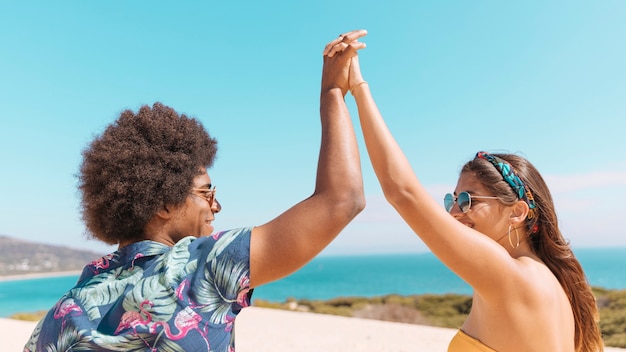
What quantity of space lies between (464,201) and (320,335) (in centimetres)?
1256

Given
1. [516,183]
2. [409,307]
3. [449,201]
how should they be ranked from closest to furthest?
[516,183] < [449,201] < [409,307]

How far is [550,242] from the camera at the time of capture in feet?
9.16

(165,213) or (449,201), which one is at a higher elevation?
(449,201)

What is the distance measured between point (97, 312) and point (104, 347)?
4.7 inches

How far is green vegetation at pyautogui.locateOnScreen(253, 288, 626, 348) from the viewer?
23.0 m

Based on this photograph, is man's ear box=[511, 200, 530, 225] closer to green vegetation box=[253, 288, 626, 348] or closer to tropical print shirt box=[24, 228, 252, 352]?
tropical print shirt box=[24, 228, 252, 352]

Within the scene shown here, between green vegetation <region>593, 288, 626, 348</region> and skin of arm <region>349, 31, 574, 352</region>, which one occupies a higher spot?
skin of arm <region>349, 31, 574, 352</region>

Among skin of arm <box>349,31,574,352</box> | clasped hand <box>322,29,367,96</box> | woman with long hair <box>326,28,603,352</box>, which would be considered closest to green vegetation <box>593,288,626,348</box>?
woman with long hair <box>326,28,603,352</box>

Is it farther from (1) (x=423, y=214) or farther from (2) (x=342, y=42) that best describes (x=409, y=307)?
(2) (x=342, y=42)

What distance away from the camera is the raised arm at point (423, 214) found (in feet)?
6.97

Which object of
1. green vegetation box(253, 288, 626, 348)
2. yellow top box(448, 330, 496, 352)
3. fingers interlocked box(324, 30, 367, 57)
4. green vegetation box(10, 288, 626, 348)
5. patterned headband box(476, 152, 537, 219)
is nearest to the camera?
fingers interlocked box(324, 30, 367, 57)

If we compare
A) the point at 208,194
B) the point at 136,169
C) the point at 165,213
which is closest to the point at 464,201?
the point at 208,194

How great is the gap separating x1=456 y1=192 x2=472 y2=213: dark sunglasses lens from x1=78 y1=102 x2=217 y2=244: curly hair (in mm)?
1477

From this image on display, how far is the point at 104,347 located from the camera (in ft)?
5.28
